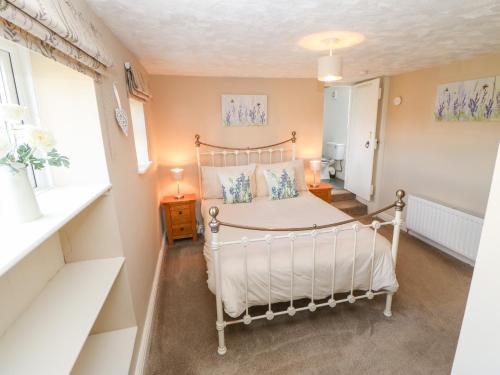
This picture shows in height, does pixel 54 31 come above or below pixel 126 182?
above

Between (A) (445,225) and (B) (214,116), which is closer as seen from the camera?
(A) (445,225)

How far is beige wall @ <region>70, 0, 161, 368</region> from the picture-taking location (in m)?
1.48

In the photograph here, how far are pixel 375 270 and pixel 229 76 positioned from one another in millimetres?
2755

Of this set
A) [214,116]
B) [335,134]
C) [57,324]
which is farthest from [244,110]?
[335,134]

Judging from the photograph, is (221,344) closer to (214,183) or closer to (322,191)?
(214,183)

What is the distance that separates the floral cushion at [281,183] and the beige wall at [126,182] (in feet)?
4.75

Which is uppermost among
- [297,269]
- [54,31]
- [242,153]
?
[54,31]

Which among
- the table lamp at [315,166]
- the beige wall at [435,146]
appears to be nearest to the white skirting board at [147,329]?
the table lamp at [315,166]

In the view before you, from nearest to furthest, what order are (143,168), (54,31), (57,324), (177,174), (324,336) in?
(54,31) → (57,324) → (324,336) → (143,168) → (177,174)

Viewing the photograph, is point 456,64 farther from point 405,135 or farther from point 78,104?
point 78,104

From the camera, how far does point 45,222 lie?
0.95 metres

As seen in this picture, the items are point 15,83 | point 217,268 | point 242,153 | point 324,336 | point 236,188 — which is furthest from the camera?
point 242,153

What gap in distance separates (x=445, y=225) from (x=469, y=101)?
1318 mm

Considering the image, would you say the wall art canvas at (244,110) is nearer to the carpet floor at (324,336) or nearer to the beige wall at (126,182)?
the beige wall at (126,182)
